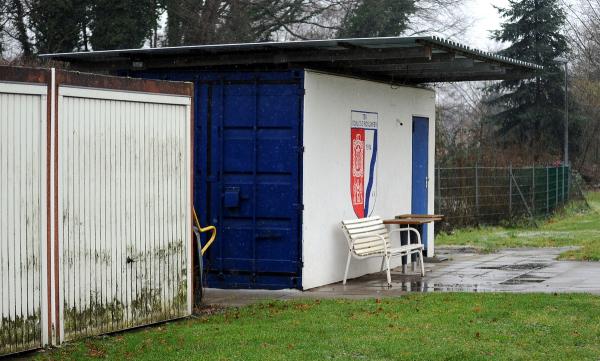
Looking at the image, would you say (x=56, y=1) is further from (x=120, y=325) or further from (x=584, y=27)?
(x=584, y=27)

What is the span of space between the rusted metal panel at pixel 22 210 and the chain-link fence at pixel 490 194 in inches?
654

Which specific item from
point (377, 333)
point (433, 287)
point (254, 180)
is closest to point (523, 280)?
point (433, 287)

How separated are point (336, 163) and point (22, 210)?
251 inches

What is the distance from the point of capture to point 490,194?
27750 millimetres

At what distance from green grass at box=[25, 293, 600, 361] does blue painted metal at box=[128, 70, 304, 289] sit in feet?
5.88

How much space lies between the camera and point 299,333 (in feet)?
33.5

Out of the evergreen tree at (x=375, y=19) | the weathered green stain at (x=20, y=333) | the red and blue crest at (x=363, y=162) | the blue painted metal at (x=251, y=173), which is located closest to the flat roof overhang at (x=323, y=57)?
the blue painted metal at (x=251, y=173)

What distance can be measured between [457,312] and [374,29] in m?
29.9

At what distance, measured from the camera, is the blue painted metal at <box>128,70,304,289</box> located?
46.1ft

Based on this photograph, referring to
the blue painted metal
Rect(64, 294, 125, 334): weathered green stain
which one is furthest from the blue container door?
Rect(64, 294, 125, 334): weathered green stain

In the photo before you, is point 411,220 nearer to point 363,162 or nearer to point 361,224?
point 363,162

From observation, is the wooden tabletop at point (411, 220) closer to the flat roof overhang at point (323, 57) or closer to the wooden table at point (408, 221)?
the wooden table at point (408, 221)

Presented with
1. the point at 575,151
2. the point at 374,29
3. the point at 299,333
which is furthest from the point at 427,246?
the point at 575,151

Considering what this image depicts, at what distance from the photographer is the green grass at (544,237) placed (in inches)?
800
